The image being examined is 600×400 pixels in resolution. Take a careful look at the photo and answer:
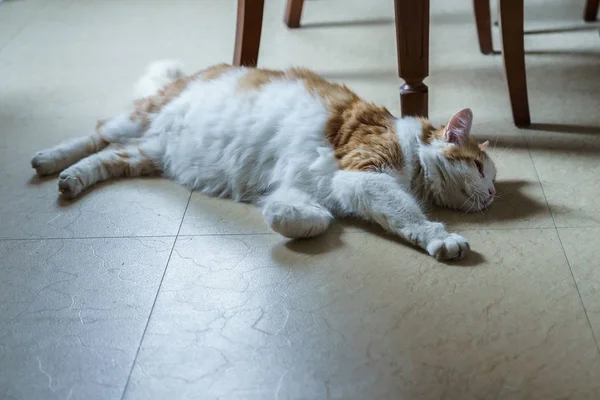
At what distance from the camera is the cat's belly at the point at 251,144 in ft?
5.09

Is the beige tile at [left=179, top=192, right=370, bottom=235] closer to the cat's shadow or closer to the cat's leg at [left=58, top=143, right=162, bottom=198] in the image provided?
the cat's shadow

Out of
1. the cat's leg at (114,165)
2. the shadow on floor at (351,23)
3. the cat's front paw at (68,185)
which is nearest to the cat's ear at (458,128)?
the cat's leg at (114,165)

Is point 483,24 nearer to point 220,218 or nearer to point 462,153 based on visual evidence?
point 462,153

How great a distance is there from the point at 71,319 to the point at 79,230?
326 millimetres

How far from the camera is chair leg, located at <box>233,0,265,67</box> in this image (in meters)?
1.93

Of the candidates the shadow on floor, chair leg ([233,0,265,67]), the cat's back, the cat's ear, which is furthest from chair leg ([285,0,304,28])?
the cat's ear

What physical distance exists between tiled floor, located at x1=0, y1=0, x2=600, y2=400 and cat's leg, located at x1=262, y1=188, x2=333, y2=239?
3 cm

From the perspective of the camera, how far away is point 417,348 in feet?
3.70

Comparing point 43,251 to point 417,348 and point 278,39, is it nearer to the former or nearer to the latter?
point 417,348

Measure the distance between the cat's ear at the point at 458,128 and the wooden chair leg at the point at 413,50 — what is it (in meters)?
0.21

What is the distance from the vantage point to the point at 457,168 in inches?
58.5

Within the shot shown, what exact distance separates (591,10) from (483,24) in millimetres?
541

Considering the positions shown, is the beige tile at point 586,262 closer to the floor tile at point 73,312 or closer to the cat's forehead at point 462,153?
the cat's forehead at point 462,153

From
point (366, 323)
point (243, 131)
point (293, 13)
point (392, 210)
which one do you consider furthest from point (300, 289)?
point (293, 13)
